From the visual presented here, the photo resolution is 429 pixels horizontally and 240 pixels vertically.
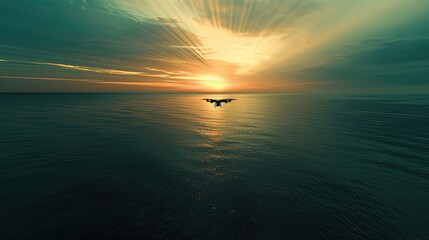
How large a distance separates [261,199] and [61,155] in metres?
26.7

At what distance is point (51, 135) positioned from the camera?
36.9m

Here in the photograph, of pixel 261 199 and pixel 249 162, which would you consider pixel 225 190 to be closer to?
pixel 261 199

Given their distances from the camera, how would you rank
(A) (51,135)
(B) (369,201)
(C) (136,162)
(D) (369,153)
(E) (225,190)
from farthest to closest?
(A) (51,135) → (D) (369,153) → (C) (136,162) → (E) (225,190) → (B) (369,201)

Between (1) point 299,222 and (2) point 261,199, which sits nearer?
(1) point 299,222

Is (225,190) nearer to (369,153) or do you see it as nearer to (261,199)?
(261,199)

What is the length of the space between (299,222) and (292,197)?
3.22 m

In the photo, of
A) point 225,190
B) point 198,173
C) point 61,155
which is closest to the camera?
point 225,190

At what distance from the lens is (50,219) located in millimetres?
12984

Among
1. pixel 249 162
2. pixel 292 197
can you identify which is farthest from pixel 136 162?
pixel 292 197

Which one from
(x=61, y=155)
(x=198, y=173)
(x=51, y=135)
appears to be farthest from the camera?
(x=51, y=135)

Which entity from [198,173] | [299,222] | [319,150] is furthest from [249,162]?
[319,150]

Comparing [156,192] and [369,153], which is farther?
[369,153]

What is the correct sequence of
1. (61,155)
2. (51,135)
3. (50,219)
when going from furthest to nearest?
(51,135)
(61,155)
(50,219)

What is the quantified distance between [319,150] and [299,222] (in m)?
19.3
